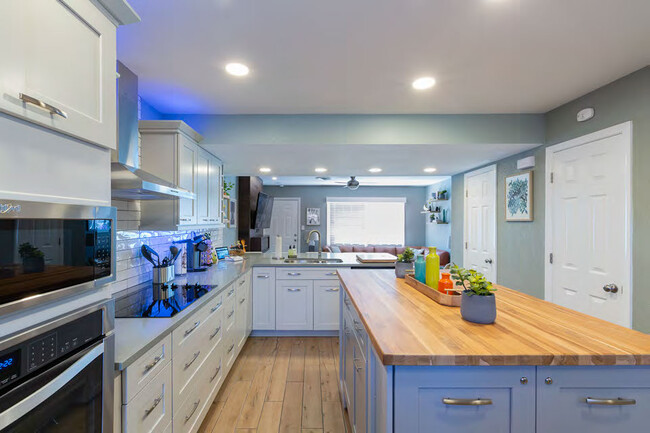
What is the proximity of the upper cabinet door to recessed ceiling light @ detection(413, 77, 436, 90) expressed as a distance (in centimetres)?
193

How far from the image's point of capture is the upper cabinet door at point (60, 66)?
719 mm

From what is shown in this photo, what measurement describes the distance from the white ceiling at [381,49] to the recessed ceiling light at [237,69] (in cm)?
6

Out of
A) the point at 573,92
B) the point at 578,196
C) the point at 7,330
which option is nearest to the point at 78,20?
the point at 7,330

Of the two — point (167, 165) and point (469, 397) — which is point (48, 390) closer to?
point (469, 397)

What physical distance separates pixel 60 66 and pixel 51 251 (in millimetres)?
518

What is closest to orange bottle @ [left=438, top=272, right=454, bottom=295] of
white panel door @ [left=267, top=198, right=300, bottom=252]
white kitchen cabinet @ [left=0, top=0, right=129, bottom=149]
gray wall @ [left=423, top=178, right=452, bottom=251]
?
white kitchen cabinet @ [left=0, top=0, right=129, bottom=149]

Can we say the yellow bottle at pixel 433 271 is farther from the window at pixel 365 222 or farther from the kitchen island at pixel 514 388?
the window at pixel 365 222

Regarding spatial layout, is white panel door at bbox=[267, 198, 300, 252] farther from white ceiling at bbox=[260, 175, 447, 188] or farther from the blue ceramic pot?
the blue ceramic pot

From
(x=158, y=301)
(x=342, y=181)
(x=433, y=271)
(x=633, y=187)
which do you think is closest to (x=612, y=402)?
(x=433, y=271)

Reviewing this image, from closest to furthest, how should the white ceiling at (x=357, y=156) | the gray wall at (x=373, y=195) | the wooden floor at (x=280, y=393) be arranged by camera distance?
the wooden floor at (x=280, y=393)
the white ceiling at (x=357, y=156)
the gray wall at (x=373, y=195)

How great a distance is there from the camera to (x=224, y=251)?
3.99 m

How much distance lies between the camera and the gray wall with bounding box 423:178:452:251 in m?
6.93

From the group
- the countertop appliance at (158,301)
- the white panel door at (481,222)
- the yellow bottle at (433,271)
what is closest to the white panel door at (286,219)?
the white panel door at (481,222)

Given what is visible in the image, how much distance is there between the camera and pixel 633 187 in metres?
2.15
